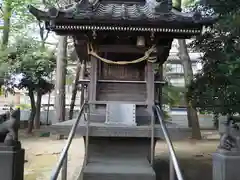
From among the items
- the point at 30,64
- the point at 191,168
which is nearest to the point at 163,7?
the point at 191,168

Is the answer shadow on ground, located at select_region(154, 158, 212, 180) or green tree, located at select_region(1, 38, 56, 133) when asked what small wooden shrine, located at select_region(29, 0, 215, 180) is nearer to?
shadow on ground, located at select_region(154, 158, 212, 180)

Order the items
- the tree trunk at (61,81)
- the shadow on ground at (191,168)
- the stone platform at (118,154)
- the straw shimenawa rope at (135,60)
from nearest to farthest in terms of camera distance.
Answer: the stone platform at (118,154)
the straw shimenawa rope at (135,60)
the shadow on ground at (191,168)
the tree trunk at (61,81)

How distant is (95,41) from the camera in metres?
7.05

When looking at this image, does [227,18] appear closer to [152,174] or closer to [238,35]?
[238,35]

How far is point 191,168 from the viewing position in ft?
32.3

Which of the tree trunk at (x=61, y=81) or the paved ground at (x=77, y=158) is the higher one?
the tree trunk at (x=61, y=81)

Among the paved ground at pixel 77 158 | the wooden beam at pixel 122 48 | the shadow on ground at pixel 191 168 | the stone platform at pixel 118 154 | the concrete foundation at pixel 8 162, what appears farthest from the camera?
the paved ground at pixel 77 158

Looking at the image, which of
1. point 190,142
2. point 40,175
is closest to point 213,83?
point 40,175

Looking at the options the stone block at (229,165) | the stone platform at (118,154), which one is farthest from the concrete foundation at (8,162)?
the stone block at (229,165)

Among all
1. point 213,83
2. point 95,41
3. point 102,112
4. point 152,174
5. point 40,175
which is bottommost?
point 40,175

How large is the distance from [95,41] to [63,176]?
3204 mm

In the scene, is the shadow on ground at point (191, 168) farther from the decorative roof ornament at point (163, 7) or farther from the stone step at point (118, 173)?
the decorative roof ornament at point (163, 7)

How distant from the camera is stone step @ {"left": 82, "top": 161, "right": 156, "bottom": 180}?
5703 millimetres

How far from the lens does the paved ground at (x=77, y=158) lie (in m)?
9.04
